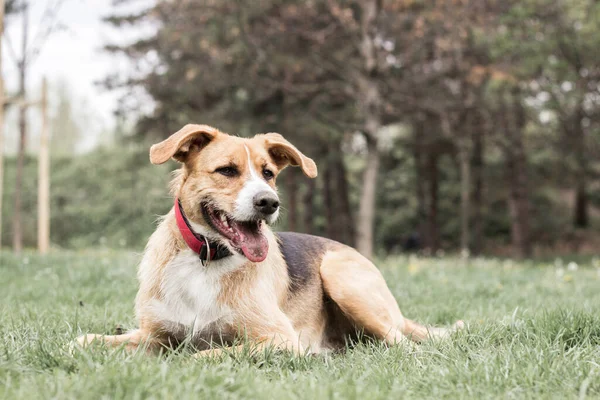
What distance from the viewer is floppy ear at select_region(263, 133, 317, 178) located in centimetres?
464

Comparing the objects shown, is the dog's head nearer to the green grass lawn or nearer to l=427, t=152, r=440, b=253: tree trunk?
the green grass lawn

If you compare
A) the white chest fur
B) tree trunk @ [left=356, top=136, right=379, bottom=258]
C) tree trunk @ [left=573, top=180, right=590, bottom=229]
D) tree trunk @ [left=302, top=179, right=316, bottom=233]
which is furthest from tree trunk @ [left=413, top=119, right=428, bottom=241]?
the white chest fur

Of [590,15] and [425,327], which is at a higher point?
[590,15]

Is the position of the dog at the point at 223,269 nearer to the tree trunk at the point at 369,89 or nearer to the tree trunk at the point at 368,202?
the tree trunk at the point at 369,89

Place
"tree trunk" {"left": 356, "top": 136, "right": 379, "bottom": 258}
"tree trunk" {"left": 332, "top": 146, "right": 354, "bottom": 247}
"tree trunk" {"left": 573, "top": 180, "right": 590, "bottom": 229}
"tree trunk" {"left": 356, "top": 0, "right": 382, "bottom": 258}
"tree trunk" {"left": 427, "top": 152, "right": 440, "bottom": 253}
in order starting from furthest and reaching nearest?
"tree trunk" {"left": 573, "top": 180, "right": 590, "bottom": 229} < "tree trunk" {"left": 427, "top": 152, "right": 440, "bottom": 253} < "tree trunk" {"left": 332, "top": 146, "right": 354, "bottom": 247} < "tree trunk" {"left": 356, "top": 136, "right": 379, "bottom": 258} < "tree trunk" {"left": 356, "top": 0, "right": 382, "bottom": 258}

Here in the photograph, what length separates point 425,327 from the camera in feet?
15.7

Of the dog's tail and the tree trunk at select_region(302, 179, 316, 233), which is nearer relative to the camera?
the dog's tail

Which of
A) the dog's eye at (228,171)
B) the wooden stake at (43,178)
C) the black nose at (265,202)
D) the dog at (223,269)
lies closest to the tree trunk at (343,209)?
the wooden stake at (43,178)

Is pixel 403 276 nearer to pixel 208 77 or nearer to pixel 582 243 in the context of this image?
pixel 208 77

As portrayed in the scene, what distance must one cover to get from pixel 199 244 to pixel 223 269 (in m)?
0.24

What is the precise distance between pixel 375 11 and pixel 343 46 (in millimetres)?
2749

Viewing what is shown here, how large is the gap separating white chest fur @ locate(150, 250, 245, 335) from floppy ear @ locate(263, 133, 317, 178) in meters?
0.93

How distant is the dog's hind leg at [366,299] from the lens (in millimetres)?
4527

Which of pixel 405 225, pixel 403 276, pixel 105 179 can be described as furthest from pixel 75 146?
pixel 403 276
